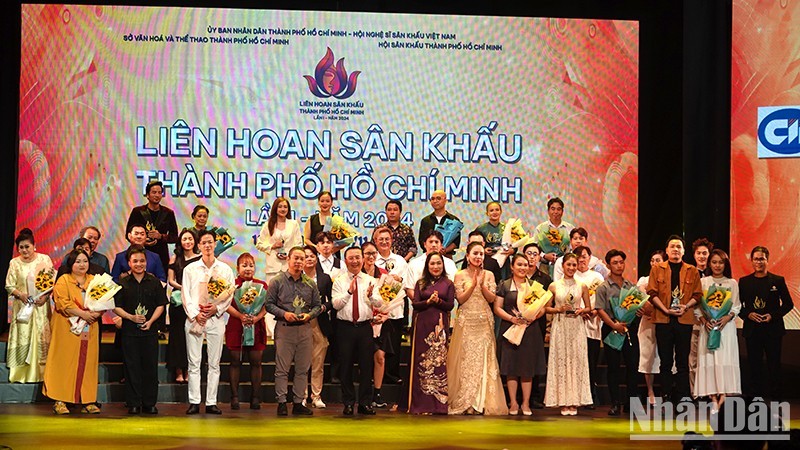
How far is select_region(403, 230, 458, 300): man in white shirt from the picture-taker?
→ 31.4 feet

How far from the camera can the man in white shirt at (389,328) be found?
9.54 m

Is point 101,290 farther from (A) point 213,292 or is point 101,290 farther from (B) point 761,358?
(B) point 761,358

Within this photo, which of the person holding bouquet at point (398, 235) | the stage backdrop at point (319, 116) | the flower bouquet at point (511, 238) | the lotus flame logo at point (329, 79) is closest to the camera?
the flower bouquet at point (511, 238)

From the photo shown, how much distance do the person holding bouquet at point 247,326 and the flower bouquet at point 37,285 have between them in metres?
1.52

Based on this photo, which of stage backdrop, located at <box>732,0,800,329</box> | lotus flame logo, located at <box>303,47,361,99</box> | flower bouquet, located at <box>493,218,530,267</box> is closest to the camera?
flower bouquet, located at <box>493,218,530,267</box>

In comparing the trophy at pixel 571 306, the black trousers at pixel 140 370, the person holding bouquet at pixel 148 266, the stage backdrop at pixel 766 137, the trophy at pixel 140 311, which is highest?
the stage backdrop at pixel 766 137

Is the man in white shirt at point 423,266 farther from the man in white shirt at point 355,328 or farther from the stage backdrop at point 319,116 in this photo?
the stage backdrop at point 319,116

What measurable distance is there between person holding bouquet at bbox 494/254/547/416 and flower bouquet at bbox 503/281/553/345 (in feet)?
0.04

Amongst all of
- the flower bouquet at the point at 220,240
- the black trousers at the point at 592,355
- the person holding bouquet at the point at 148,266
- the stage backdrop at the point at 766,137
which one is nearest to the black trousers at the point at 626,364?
the black trousers at the point at 592,355

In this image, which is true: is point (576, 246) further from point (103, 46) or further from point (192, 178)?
point (103, 46)

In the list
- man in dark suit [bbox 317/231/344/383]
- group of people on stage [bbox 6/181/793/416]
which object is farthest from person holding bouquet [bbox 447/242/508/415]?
man in dark suit [bbox 317/231/344/383]

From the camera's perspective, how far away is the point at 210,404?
9148 millimetres

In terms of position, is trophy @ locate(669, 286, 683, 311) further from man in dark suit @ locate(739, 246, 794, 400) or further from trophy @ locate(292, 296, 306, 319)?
trophy @ locate(292, 296, 306, 319)

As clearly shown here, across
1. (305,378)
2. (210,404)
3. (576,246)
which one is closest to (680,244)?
(576,246)
